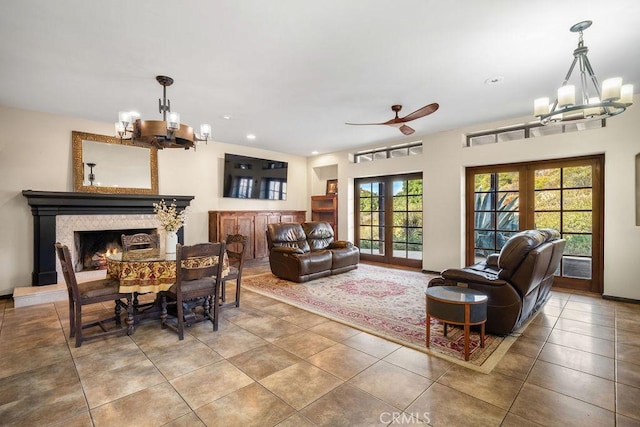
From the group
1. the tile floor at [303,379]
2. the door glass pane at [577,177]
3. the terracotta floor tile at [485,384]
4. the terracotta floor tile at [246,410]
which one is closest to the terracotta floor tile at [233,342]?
the tile floor at [303,379]

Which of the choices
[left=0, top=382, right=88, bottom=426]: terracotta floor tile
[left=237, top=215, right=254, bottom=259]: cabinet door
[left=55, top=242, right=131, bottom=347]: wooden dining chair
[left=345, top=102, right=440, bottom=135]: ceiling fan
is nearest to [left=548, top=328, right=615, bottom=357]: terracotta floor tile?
[left=345, top=102, right=440, bottom=135]: ceiling fan

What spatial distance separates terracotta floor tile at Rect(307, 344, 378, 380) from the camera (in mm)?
2367

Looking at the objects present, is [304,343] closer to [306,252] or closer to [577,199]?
[306,252]

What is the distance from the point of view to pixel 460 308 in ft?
8.20

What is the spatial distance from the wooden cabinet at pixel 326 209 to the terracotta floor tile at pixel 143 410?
18.8 ft

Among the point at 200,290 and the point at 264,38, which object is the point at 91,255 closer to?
the point at 200,290

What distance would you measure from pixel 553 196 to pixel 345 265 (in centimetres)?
353

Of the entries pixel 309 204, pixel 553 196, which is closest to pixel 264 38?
pixel 553 196

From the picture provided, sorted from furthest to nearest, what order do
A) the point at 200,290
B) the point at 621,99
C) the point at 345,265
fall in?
the point at 345,265
the point at 200,290
the point at 621,99

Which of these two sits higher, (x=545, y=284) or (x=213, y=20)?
(x=213, y=20)

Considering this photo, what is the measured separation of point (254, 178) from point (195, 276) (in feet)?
14.0

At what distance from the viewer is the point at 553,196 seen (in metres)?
4.77

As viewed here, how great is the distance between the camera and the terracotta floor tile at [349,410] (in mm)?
1813

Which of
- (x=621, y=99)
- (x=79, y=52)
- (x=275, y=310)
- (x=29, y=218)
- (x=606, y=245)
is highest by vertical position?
(x=79, y=52)
